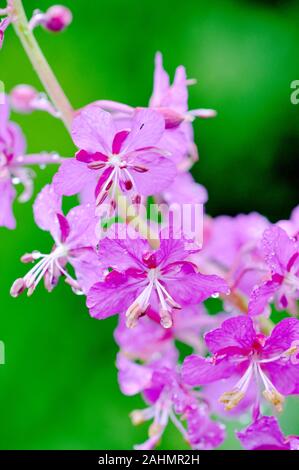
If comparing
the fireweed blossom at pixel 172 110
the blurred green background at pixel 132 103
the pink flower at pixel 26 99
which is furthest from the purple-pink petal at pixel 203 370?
the blurred green background at pixel 132 103

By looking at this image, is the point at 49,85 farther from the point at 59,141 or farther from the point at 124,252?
the point at 59,141

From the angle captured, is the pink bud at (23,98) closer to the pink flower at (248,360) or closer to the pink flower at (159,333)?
the pink flower at (159,333)

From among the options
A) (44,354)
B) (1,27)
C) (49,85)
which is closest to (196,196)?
(49,85)

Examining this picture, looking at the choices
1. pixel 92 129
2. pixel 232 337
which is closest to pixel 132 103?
pixel 92 129

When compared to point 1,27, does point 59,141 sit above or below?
above

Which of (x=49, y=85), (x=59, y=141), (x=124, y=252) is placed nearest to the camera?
(x=124, y=252)

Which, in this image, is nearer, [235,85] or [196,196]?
[196,196]

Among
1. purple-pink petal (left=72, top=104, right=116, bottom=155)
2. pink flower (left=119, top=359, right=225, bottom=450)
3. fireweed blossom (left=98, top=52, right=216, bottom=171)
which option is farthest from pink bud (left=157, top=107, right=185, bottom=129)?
pink flower (left=119, top=359, right=225, bottom=450)

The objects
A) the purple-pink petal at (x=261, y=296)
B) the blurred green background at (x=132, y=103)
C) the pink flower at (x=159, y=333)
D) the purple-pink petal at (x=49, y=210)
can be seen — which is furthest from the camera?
the blurred green background at (x=132, y=103)
